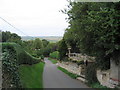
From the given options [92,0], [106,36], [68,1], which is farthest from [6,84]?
[68,1]

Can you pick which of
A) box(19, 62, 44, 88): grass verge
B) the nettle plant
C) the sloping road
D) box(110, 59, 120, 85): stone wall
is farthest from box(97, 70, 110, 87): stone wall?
the nettle plant

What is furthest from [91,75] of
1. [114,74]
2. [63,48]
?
[63,48]

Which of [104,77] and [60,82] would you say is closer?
[104,77]

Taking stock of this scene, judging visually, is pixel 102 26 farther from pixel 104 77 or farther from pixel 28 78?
pixel 28 78

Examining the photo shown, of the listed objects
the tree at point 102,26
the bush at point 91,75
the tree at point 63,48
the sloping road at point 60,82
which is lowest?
A: the sloping road at point 60,82

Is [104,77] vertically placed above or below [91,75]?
above

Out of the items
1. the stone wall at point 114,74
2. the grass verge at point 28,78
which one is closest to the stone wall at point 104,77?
the stone wall at point 114,74

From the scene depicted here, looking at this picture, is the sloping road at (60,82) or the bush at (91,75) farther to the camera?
the bush at (91,75)

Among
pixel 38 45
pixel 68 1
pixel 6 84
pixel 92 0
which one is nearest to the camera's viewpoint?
pixel 6 84

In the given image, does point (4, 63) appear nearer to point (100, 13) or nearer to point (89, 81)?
point (100, 13)

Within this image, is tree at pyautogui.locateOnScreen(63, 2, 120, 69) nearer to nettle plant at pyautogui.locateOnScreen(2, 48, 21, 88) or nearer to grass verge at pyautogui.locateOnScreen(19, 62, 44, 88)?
grass verge at pyautogui.locateOnScreen(19, 62, 44, 88)

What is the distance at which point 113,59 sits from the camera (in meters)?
11.1

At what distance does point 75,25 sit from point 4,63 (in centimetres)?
739

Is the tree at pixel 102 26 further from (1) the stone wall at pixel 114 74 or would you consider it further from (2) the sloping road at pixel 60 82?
(2) the sloping road at pixel 60 82
